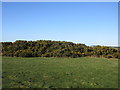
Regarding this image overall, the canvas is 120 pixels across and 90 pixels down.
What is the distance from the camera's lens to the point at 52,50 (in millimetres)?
20094

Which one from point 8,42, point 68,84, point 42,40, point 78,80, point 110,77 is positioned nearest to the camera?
point 68,84

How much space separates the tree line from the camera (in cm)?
1875

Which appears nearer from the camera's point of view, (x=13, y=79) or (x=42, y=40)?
(x=13, y=79)

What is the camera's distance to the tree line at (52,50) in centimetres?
1875

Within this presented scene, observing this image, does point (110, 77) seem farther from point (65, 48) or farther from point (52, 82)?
point (65, 48)

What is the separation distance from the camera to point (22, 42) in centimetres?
2192

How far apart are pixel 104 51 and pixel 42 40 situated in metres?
8.47

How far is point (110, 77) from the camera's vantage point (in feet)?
30.7

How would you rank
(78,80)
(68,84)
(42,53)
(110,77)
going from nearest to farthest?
1. (68,84)
2. (78,80)
3. (110,77)
4. (42,53)

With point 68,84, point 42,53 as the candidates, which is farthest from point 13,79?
point 42,53

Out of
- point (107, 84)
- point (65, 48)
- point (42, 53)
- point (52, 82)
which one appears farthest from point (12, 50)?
point (107, 84)

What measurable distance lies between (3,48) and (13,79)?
12.9 meters

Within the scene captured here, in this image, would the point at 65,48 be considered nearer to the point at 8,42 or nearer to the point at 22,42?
the point at 22,42

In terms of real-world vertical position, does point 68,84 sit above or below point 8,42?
below
